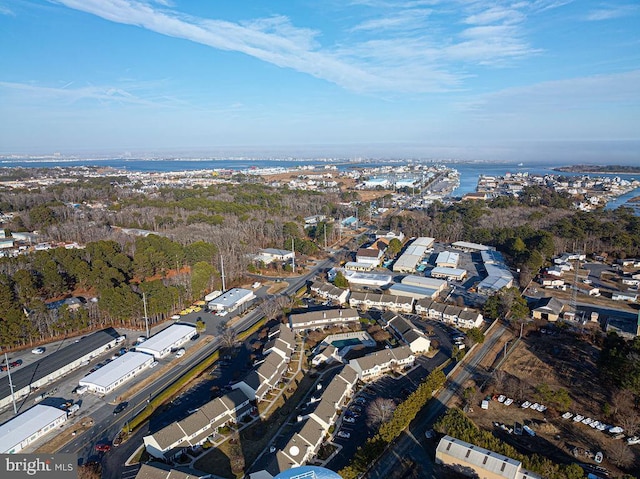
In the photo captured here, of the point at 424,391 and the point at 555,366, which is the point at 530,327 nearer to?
the point at 555,366

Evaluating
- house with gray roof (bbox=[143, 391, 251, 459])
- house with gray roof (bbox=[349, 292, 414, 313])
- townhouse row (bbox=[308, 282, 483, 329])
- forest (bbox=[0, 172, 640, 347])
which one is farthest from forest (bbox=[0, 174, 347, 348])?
house with gray roof (bbox=[143, 391, 251, 459])

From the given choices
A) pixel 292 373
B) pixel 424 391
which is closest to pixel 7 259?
pixel 292 373

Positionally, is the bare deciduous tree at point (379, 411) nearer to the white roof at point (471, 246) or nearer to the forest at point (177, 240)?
the forest at point (177, 240)

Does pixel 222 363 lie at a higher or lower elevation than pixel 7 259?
lower

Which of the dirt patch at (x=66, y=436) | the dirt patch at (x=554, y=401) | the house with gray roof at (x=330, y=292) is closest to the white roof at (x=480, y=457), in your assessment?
the dirt patch at (x=554, y=401)

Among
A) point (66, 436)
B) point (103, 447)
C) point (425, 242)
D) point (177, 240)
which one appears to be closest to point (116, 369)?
point (66, 436)

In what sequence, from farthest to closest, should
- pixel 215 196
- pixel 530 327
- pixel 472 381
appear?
pixel 215 196, pixel 530 327, pixel 472 381
